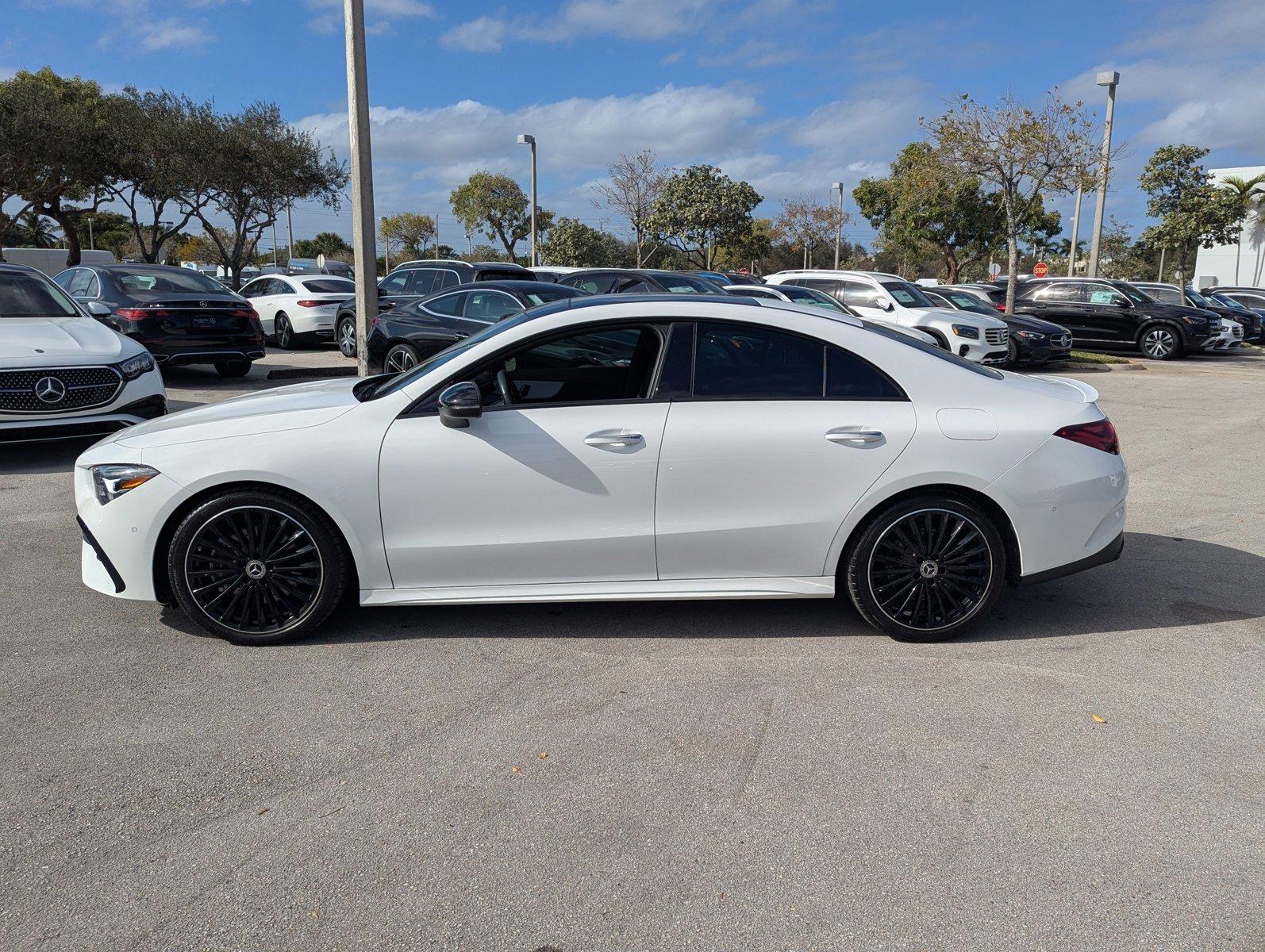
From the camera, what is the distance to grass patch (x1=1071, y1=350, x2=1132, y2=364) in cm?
1983

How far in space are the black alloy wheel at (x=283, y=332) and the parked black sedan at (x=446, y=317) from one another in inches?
257

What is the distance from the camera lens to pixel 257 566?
4.45 metres

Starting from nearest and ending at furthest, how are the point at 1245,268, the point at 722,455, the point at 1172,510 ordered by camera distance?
the point at 722,455
the point at 1172,510
the point at 1245,268

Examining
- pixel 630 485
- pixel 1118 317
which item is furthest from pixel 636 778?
pixel 1118 317

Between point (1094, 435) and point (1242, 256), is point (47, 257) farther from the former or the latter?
point (1242, 256)

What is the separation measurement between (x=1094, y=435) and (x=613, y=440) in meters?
2.24

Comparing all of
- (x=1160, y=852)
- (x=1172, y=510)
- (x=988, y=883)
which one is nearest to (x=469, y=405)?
(x=988, y=883)

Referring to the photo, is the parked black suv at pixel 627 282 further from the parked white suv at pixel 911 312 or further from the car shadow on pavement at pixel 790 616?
the car shadow on pavement at pixel 790 616

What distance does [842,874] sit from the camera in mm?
2879

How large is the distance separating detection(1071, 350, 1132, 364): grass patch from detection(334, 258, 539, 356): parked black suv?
11134 millimetres

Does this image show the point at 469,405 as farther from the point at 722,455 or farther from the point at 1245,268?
the point at 1245,268

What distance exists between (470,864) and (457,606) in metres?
2.28

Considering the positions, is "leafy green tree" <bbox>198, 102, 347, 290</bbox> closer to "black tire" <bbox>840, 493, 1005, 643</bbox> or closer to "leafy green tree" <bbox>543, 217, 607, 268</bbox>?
"leafy green tree" <bbox>543, 217, 607, 268</bbox>

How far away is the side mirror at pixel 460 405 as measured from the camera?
430 centimetres
